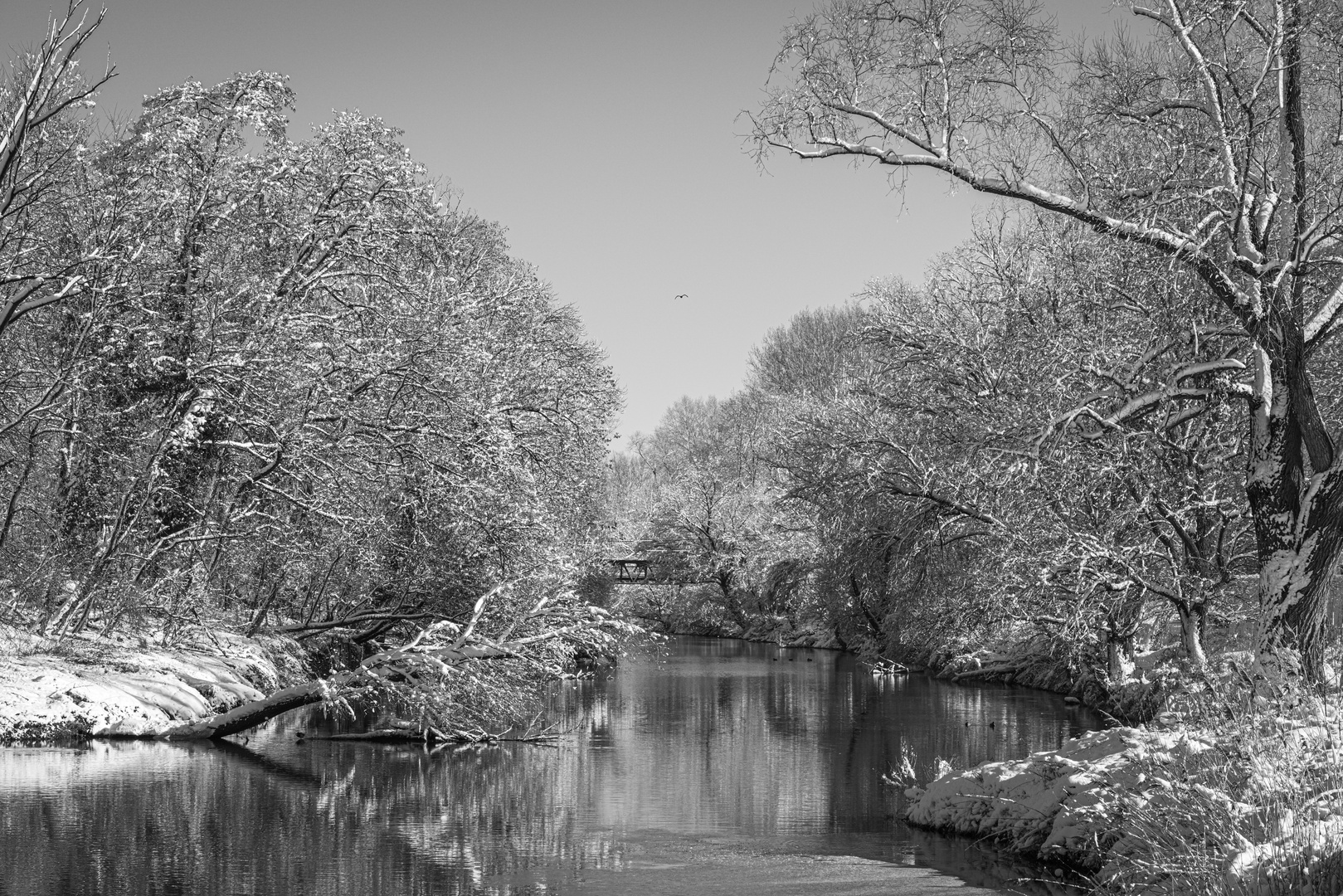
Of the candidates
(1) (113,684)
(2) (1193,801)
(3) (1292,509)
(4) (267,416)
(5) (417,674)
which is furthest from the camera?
(4) (267,416)

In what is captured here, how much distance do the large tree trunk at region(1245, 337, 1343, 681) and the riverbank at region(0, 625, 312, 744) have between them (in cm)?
1401

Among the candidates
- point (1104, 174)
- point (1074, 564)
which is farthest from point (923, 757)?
point (1104, 174)

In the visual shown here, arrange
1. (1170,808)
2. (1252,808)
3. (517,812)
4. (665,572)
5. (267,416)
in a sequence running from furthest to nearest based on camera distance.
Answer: (665,572), (267,416), (517,812), (1170,808), (1252,808)

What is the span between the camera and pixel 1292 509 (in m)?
9.77

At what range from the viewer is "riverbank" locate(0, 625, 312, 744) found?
16078mm

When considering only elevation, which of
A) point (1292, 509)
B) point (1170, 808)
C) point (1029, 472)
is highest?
point (1029, 472)

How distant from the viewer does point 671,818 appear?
42.7 feet

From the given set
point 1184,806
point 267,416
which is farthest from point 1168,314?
point 267,416

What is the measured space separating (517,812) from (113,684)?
740cm

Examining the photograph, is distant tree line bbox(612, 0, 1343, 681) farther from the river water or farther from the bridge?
the bridge

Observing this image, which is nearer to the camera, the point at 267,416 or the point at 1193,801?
the point at 1193,801

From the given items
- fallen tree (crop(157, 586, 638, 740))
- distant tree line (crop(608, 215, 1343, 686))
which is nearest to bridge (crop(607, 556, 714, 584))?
distant tree line (crop(608, 215, 1343, 686))

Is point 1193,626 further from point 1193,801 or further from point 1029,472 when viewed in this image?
point 1193,801

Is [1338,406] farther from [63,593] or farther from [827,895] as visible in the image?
[63,593]
